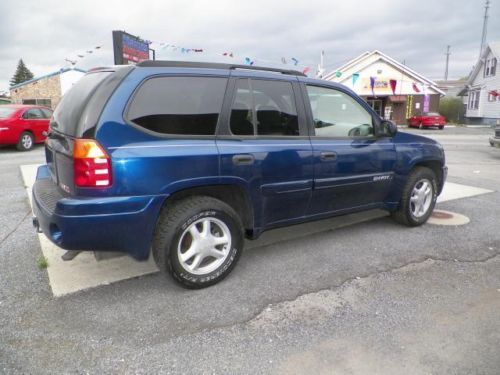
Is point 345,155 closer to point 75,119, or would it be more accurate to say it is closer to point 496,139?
point 75,119

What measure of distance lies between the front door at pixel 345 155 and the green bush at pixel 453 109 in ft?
132

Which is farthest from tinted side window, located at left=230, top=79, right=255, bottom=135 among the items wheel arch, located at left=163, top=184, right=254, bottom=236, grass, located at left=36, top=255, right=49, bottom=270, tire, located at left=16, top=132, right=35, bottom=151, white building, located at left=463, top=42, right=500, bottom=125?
white building, located at left=463, top=42, right=500, bottom=125

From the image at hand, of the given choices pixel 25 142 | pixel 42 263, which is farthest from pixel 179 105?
pixel 25 142

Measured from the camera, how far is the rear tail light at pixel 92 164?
8.49ft

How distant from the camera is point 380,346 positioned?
8.02 feet

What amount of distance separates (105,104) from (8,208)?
3683mm

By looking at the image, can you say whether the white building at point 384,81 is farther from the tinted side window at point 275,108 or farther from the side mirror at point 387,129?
the tinted side window at point 275,108

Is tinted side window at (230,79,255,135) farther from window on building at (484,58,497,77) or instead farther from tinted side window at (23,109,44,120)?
window on building at (484,58,497,77)

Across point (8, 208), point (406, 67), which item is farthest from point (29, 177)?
point (406, 67)

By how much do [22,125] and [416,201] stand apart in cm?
1162

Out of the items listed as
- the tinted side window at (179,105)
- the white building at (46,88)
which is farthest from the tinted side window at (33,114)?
the white building at (46,88)

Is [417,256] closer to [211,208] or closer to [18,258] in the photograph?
[211,208]

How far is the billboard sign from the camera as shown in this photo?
14.7 meters

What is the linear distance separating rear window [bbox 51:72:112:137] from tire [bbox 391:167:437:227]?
11.3ft
